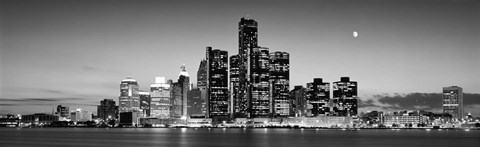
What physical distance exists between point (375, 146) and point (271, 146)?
56.4ft

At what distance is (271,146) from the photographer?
92562mm

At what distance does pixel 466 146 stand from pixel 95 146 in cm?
5940

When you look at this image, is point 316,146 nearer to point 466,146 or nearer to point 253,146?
point 253,146

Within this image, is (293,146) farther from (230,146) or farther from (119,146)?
(119,146)

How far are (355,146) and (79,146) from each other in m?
44.5

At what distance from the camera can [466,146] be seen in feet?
310

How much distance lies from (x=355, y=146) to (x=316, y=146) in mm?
6495

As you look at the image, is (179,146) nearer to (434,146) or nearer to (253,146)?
(253,146)

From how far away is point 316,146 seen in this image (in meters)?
95.8

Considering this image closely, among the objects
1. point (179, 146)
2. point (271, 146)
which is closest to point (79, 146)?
point (179, 146)

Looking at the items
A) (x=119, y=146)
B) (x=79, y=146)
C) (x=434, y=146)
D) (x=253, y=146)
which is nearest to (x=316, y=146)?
(x=253, y=146)

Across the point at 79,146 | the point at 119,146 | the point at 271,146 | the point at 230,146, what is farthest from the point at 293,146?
the point at 79,146

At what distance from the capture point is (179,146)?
93.5m

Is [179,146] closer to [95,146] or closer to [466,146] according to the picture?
[95,146]
